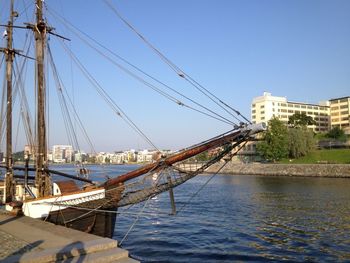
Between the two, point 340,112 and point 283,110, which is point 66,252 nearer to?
point 283,110

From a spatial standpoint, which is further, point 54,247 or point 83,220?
point 83,220

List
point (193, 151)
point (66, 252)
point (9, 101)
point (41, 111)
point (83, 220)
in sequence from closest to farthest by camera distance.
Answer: point (66, 252) < point (193, 151) < point (83, 220) < point (41, 111) < point (9, 101)

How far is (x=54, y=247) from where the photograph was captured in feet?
33.4

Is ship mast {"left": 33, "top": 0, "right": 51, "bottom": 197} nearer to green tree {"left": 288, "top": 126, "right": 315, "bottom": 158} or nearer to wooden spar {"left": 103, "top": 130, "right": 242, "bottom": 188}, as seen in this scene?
wooden spar {"left": 103, "top": 130, "right": 242, "bottom": 188}

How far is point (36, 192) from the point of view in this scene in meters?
19.1

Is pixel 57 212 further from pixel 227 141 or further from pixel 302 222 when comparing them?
pixel 302 222

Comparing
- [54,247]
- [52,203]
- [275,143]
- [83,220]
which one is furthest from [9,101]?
[275,143]

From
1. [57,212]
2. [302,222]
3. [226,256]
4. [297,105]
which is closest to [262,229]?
[302,222]

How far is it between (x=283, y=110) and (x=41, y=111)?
15738 centimetres

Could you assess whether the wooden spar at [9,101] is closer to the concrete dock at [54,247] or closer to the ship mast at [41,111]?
the ship mast at [41,111]

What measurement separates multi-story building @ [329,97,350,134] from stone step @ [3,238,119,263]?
553 ft

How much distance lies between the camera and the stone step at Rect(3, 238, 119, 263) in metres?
8.94

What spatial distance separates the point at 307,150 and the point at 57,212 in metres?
97.5

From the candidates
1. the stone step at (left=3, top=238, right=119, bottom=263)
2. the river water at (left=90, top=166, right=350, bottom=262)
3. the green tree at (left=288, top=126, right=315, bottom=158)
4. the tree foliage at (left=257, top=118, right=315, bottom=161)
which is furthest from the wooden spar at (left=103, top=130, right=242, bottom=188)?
the green tree at (left=288, top=126, right=315, bottom=158)
